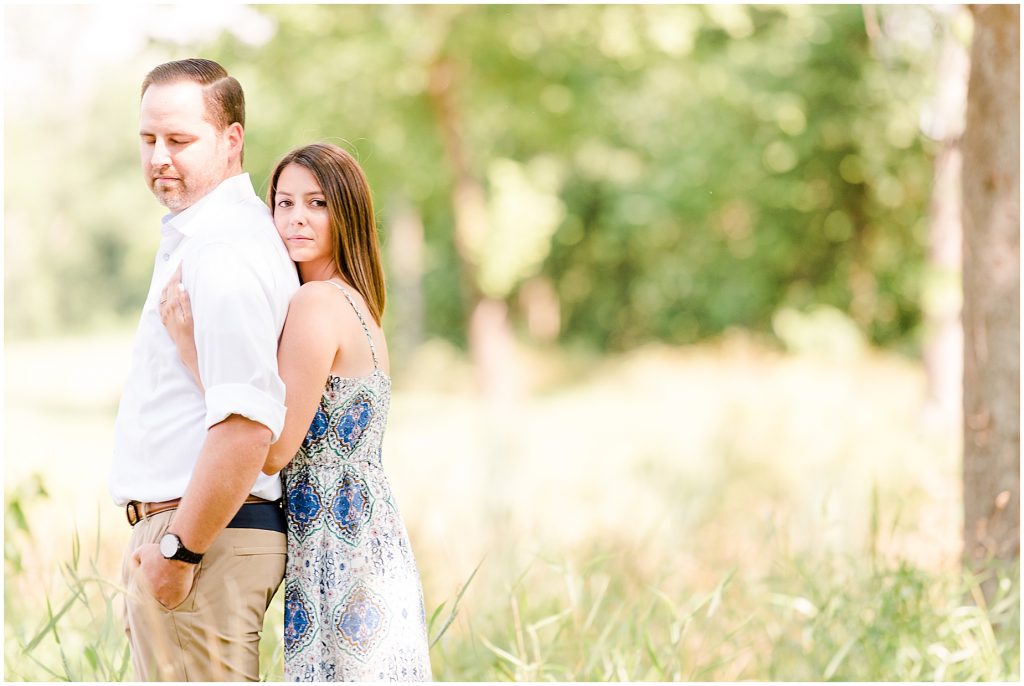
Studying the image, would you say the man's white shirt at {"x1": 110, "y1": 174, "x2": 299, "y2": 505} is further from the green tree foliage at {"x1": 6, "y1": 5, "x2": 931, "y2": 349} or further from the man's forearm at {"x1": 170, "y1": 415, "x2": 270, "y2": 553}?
the green tree foliage at {"x1": 6, "y1": 5, "x2": 931, "y2": 349}

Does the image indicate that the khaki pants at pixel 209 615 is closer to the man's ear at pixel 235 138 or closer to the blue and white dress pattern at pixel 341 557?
the blue and white dress pattern at pixel 341 557

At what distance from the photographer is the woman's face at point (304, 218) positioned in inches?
100

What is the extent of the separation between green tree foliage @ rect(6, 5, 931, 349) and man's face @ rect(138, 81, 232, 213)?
66 centimetres

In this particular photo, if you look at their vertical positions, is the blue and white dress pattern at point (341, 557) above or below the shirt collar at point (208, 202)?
below

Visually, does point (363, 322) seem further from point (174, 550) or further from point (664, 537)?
point (664, 537)

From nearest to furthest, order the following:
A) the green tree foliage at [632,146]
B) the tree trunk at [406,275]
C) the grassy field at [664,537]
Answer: the grassy field at [664,537]
the green tree foliage at [632,146]
the tree trunk at [406,275]

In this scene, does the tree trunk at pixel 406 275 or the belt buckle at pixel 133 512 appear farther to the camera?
the tree trunk at pixel 406 275

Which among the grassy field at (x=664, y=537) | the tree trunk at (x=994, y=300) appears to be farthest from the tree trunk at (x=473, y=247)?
the tree trunk at (x=994, y=300)

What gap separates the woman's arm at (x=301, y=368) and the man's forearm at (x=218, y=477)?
10 centimetres

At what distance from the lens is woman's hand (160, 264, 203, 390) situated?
93.4 inches

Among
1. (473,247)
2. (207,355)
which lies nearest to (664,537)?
(207,355)

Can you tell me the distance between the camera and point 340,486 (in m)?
2.54

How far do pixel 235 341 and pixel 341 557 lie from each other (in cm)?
57

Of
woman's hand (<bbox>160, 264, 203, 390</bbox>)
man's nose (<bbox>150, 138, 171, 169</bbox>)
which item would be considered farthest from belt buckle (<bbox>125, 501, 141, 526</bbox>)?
man's nose (<bbox>150, 138, 171, 169</bbox>)
